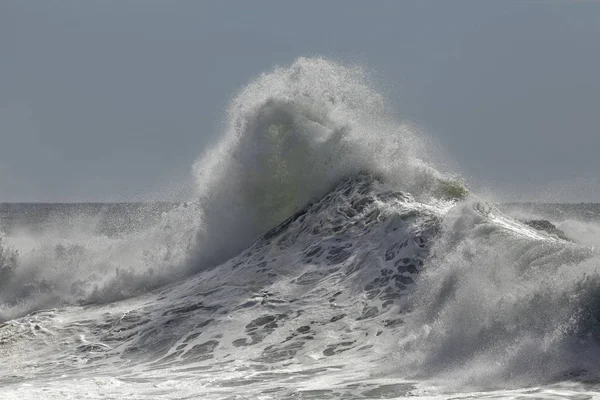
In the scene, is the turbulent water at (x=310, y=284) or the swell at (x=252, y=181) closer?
the turbulent water at (x=310, y=284)

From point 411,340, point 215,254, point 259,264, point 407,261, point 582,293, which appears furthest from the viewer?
point 215,254

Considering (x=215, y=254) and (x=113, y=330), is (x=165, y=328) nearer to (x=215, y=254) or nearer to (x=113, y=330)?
(x=113, y=330)

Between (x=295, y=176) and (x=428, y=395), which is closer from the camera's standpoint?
(x=428, y=395)

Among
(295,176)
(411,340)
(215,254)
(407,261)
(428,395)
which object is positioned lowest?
(428,395)

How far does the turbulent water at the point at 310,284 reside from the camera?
8.59 metres

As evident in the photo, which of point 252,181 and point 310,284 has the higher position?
point 252,181

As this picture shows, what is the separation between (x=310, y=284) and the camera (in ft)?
41.1

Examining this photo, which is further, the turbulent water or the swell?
the swell

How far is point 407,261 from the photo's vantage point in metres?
12.3

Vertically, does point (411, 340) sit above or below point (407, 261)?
below

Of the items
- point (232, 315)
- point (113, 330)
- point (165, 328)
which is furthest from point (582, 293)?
point (113, 330)

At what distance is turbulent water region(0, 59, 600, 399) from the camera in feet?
28.2

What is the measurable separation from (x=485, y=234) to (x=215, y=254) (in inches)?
242

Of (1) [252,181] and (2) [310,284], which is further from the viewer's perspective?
(1) [252,181]
